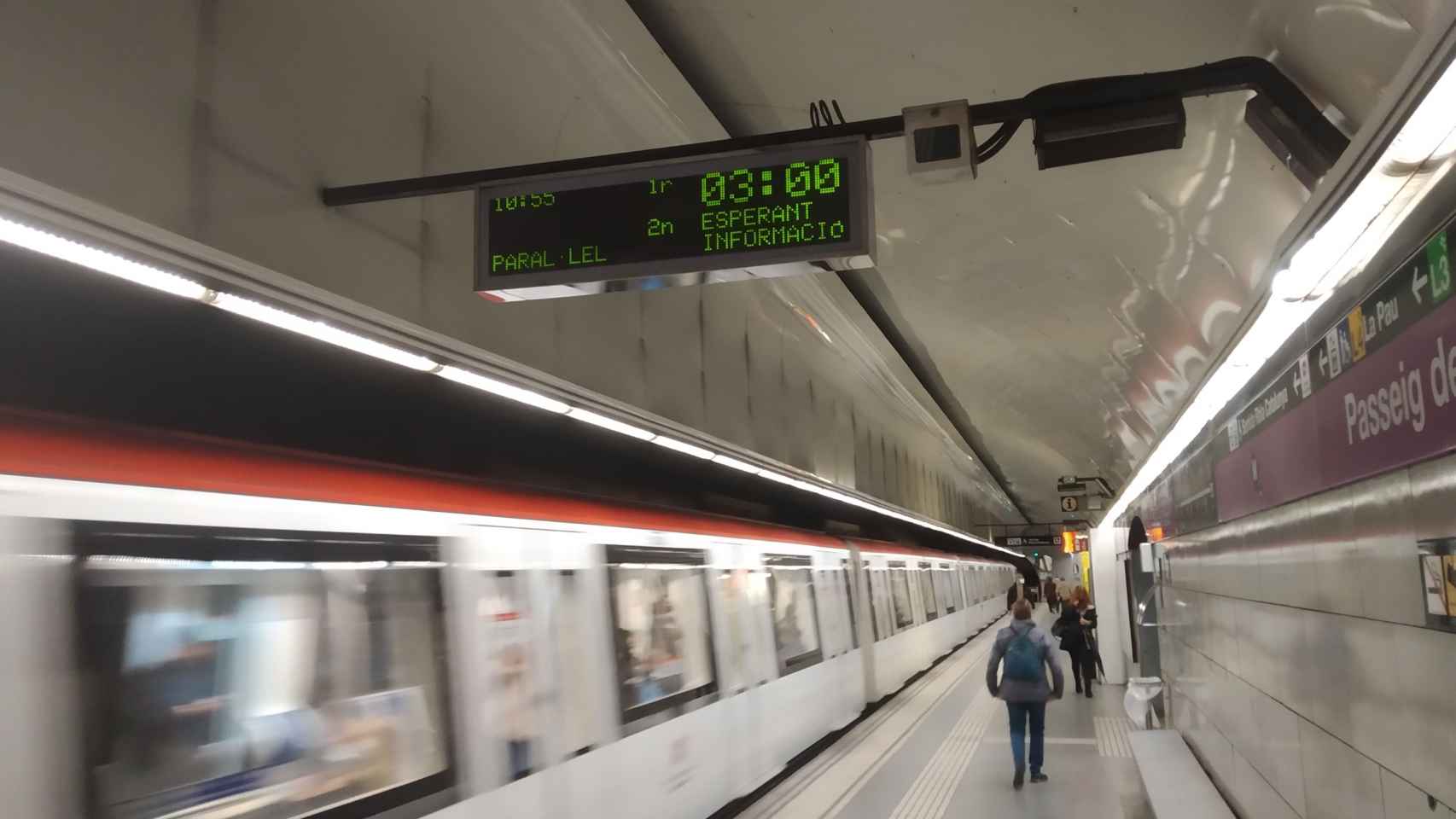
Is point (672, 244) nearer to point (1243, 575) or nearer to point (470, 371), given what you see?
point (470, 371)

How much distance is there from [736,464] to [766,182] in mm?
5302

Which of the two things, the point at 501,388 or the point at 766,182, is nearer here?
the point at 766,182

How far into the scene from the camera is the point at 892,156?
231 inches

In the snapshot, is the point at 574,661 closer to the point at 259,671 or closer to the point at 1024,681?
the point at 259,671

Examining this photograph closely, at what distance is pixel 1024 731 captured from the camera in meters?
7.78

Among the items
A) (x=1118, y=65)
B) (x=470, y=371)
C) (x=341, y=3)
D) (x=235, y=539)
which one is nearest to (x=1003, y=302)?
(x=1118, y=65)

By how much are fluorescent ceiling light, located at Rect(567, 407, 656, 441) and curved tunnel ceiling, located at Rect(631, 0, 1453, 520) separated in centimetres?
185

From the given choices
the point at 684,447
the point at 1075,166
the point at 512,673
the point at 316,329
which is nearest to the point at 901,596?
the point at 684,447

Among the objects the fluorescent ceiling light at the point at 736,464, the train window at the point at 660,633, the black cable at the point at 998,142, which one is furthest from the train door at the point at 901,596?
the black cable at the point at 998,142

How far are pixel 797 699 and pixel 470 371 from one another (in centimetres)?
545

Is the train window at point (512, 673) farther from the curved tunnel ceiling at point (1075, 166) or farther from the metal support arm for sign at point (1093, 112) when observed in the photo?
the curved tunnel ceiling at point (1075, 166)

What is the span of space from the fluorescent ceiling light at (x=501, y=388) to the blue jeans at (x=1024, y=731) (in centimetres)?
431

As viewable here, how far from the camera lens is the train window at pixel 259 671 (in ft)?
8.91

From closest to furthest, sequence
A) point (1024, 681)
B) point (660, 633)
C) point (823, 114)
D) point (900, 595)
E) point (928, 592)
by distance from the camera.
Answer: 1. point (823, 114)
2. point (660, 633)
3. point (1024, 681)
4. point (900, 595)
5. point (928, 592)
